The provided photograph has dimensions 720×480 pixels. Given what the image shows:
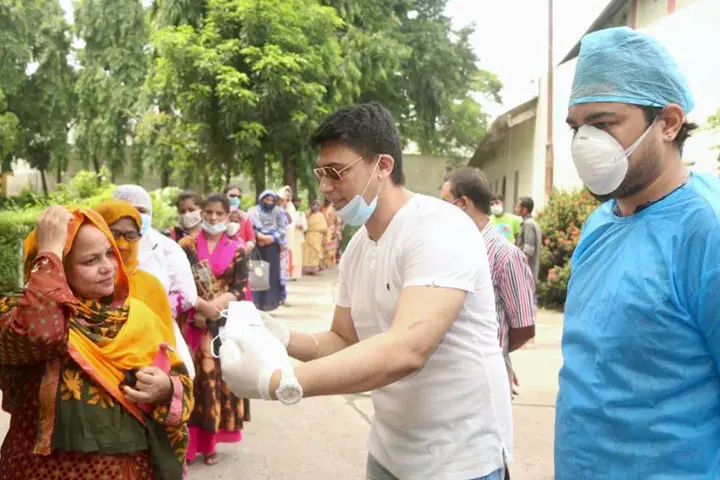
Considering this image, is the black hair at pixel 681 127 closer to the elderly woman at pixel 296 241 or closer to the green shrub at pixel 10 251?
the green shrub at pixel 10 251

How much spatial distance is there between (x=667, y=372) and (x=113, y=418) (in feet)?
5.97

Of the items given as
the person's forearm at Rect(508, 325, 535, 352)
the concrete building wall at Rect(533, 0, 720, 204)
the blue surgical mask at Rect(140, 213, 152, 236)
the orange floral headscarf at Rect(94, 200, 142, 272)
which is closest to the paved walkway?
the person's forearm at Rect(508, 325, 535, 352)

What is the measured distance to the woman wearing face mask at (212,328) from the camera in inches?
218

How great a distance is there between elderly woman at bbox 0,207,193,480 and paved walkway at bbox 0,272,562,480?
102 inches

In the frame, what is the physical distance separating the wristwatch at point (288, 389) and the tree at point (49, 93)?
32.9 meters

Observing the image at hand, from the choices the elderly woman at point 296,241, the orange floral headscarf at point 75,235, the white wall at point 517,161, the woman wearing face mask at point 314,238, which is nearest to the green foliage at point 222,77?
the woman wearing face mask at point 314,238

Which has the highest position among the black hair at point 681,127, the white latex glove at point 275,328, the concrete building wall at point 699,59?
the concrete building wall at point 699,59

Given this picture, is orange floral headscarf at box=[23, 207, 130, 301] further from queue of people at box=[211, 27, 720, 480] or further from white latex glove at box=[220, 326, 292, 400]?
white latex glove at box=[220, 326, 292, 400]

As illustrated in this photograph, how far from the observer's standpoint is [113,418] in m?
2.75

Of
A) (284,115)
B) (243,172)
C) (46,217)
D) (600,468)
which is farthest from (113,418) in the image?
(243,172)

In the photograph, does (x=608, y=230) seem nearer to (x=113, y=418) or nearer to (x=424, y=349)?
(x=424, y=349)

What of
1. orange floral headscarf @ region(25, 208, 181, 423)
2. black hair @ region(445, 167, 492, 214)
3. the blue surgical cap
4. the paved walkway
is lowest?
the paved walkway

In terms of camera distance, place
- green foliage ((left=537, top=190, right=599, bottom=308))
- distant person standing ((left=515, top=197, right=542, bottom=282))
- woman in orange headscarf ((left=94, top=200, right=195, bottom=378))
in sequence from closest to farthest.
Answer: woman in orange headscarf ((left=94, top=200, right=195, bottom=378))
distant person standing ((left=515, top=197, right=542, bottom=282))
green foliage ((left=537, top=190, right=599, bottom=308))

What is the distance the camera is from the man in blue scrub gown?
72.1 inches
